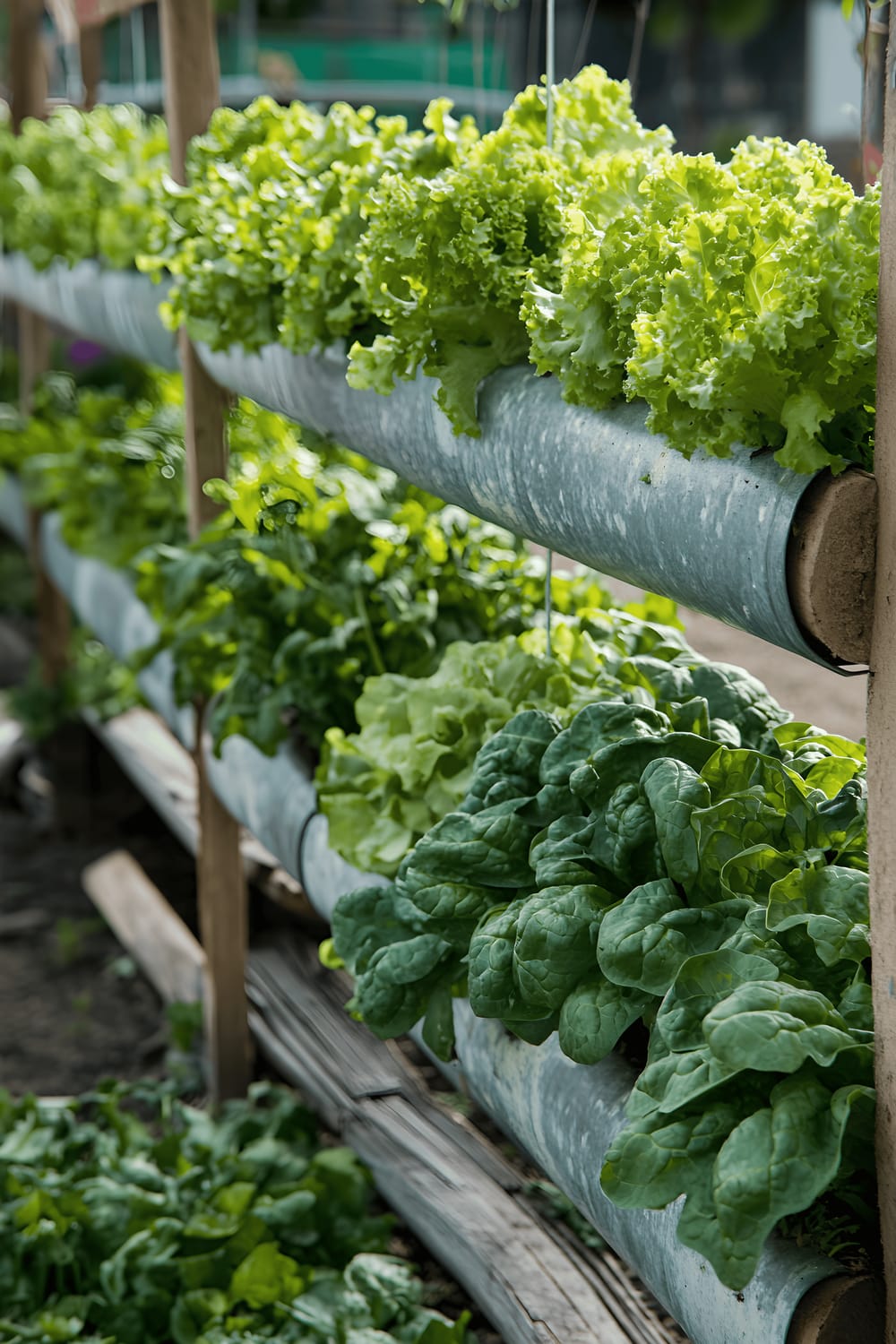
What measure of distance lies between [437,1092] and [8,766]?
2816 millimetres

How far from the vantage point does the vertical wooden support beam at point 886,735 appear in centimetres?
103

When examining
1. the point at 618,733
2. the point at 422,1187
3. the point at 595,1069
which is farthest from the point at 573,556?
the point at 422,1187

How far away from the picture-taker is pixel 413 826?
188 cm

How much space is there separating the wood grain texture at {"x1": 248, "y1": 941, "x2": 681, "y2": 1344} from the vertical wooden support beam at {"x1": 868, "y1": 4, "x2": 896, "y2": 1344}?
101 cm

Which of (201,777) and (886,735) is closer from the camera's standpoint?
(886,735)

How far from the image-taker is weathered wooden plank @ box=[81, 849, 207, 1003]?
3.56 meters

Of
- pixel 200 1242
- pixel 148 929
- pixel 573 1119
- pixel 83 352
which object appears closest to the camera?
pixel 573 1119

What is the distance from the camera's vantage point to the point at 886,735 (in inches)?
42.4

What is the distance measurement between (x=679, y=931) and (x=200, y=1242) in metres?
1.44

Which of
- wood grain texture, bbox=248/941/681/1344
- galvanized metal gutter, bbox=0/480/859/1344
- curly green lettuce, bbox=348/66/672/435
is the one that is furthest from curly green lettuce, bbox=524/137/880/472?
wood grain texture, bbox=248/941/681/1344

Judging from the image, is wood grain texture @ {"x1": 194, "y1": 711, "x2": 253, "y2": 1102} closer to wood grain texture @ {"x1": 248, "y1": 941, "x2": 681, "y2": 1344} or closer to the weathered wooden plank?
wood grain texture @ {"x1": 248, "y1": 941, "x2": 681, "y2": 1344}

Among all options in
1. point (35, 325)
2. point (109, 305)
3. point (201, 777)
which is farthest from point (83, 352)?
point (201, 777)

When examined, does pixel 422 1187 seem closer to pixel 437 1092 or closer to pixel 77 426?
pixel 437 1092

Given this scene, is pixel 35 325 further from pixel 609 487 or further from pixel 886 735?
pixel 886 735
